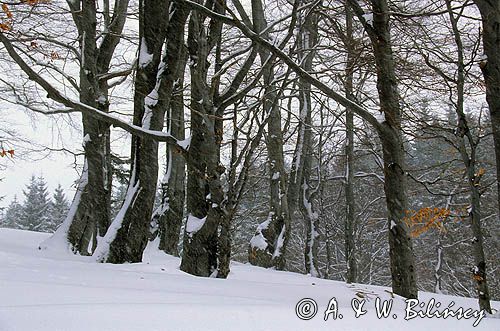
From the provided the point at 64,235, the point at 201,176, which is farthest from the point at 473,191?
the point at 64,235

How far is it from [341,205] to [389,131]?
56.2 ft

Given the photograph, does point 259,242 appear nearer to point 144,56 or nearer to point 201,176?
point 201,176

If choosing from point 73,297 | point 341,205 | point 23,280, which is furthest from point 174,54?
point 341,205

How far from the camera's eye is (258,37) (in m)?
4.16

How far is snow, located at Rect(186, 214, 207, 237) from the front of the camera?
5.00 meters

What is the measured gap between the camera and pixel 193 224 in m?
5.05

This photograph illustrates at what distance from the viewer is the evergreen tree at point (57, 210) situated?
31125mm

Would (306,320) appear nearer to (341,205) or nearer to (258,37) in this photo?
(258,37)

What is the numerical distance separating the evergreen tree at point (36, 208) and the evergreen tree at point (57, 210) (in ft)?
1.04

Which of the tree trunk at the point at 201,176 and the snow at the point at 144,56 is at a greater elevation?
the snow at the point at 144,56

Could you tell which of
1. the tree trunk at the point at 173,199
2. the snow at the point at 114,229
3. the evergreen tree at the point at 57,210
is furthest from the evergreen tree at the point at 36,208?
the snow at the point at 114,229

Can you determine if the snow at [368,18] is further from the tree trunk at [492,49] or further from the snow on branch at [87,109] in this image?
the snow on branch at [87,109]

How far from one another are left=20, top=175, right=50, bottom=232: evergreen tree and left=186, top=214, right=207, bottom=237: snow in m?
29.3

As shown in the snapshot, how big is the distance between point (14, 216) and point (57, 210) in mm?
7842
